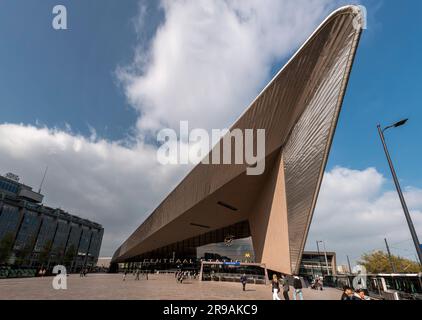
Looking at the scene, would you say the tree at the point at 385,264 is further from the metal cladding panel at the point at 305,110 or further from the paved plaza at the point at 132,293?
the metal cladding panel at the point at 305,110

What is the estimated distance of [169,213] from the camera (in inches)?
1344

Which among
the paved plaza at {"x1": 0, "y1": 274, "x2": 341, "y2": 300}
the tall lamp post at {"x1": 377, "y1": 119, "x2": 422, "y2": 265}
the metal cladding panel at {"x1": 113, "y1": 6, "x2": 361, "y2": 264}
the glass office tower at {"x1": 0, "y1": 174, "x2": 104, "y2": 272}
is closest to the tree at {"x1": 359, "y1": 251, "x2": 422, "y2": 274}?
the paved plaza at {"x1": 0, "y1": 274, "x2": 341, "y2": 300}

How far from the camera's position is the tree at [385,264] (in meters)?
41.4

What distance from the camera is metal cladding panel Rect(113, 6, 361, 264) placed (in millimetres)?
10406

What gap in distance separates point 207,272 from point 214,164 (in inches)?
685

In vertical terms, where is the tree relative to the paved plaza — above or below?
above

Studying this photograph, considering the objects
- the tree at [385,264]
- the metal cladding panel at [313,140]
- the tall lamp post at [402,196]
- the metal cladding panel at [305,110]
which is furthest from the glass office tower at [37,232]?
the tree at [385,264]

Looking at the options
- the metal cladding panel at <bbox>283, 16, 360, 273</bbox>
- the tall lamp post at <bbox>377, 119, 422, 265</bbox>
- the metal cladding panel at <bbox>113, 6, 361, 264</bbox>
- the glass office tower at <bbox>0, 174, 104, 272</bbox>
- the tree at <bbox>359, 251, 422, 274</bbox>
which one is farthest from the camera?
the glass office tower at <bbox>0, 174, 104, 272</bbox>

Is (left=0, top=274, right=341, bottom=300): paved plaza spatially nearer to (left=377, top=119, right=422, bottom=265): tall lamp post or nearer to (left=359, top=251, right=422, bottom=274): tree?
(left=377, top=119, right=422, bottom=265): tall lamp post

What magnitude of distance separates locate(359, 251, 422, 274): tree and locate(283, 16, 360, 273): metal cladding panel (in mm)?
38631

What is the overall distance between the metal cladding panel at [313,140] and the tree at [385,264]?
38631 mm

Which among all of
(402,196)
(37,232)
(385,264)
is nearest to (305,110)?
(402,196)

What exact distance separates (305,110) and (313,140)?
1810mm
